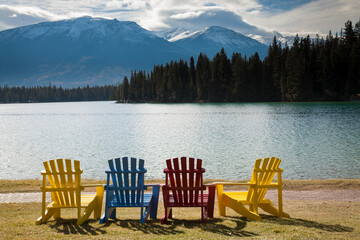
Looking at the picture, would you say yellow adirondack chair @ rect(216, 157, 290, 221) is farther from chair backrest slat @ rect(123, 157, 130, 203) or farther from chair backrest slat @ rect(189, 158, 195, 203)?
chair backrest slat @ rect(123, 157, 130, 203)

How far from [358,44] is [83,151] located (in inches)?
3573

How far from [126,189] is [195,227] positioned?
5.64ft

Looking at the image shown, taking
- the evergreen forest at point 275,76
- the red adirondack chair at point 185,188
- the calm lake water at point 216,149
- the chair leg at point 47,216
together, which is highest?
the evergreen forest at point 275,76

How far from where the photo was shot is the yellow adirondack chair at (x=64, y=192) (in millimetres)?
8570

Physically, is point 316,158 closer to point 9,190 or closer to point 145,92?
point 9,190

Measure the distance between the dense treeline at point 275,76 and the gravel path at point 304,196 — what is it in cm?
9543

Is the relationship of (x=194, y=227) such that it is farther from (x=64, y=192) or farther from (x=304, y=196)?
(x=304, y=196)

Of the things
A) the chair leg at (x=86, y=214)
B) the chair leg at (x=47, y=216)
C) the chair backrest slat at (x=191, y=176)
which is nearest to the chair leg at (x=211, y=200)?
the chair backrest slat at (x=191, y=176)

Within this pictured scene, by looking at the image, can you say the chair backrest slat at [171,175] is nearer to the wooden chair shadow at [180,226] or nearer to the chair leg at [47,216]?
the wooden chair shadow at [180,226]

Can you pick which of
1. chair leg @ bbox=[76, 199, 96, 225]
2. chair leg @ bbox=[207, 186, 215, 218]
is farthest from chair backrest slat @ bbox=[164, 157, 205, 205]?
chair leg @ bbox=[76, 199, 96, 225]

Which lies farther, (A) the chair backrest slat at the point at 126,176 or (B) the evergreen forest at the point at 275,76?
(B) the evergreen forest at the point at 275,76

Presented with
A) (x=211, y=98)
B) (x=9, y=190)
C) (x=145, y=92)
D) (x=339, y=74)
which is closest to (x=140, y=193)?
(x=9, y=190)

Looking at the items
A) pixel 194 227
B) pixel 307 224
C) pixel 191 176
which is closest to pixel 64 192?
pixel 191 176

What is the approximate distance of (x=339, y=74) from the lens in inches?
4080
